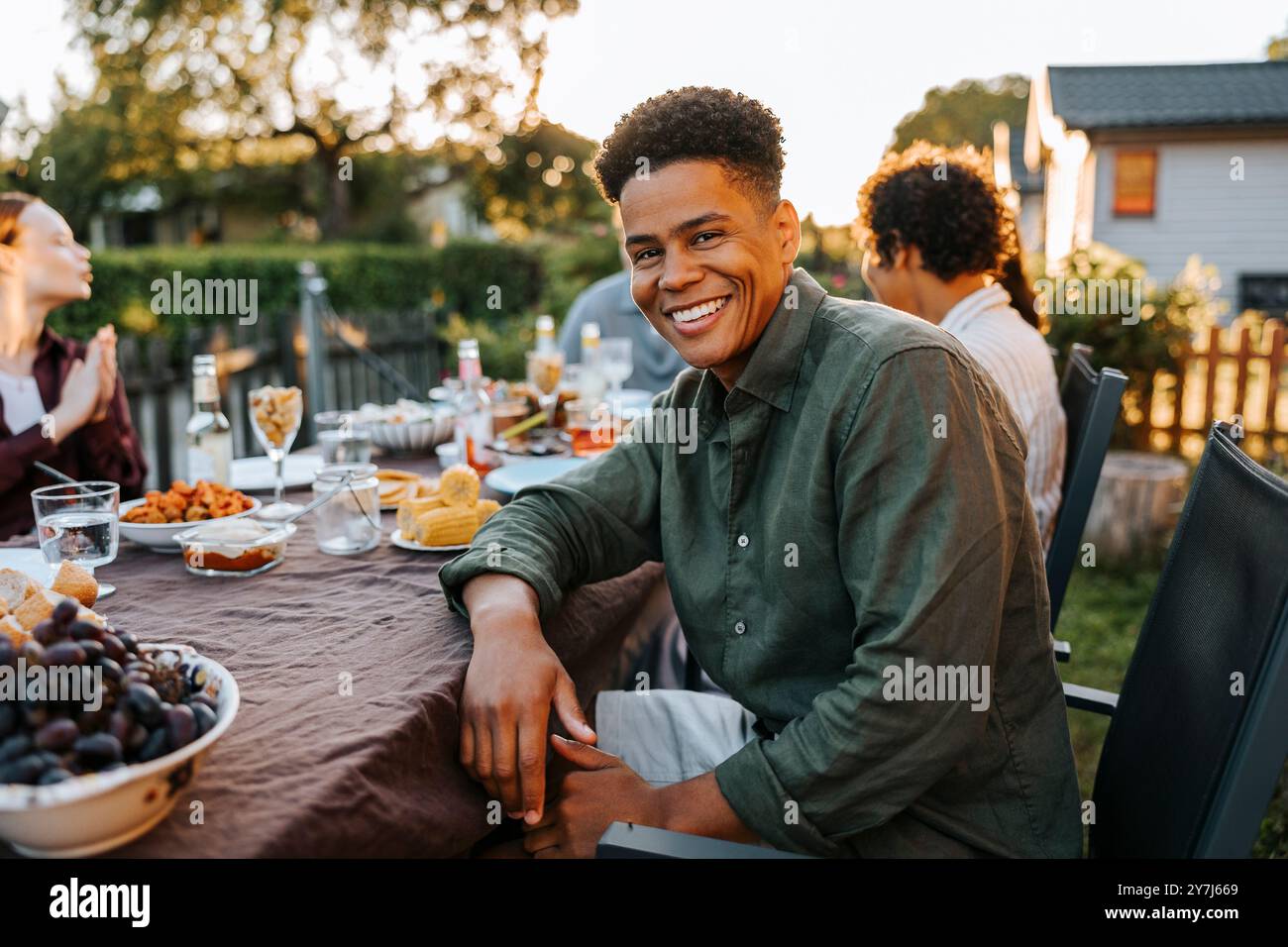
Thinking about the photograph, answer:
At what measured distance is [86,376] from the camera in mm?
2850

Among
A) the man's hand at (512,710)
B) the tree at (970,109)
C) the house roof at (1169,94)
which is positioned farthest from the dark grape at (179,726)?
the tree at (970,109)

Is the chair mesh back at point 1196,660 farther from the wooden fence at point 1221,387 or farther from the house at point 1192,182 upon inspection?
the house at point 1192,182

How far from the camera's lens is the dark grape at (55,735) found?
1.02 m

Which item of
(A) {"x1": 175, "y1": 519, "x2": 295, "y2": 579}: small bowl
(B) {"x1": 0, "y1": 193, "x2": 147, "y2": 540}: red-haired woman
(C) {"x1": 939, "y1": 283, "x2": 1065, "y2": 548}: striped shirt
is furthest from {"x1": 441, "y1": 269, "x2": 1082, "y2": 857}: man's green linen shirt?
(B) {"x1": 0, "y1": 193, "x2": 147, "y2": 540}: red-haired woman

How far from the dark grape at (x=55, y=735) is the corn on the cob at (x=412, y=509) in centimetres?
124

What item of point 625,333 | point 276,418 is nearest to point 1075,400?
point 276,418

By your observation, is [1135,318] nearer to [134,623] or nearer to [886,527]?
[886,527]

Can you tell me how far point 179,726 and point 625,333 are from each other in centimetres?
→ 489

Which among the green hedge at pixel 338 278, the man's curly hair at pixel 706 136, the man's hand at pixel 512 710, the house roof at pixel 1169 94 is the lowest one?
the man's hand at pixel 512 710

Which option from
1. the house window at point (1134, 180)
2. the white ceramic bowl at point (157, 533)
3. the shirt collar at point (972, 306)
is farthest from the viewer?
the house window at point (1134, 180)

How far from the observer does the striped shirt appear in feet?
8.97

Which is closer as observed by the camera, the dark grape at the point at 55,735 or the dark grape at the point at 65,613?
the dark grape at the point at 55,735

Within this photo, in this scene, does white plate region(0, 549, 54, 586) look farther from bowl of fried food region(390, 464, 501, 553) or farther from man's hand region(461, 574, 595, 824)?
man's hand region(461, 574, 595, 824)
